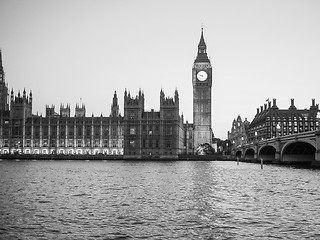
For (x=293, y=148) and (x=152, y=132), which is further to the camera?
(x=152, y=132)

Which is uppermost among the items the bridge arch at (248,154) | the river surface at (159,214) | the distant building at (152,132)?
the distant building at (152,132)

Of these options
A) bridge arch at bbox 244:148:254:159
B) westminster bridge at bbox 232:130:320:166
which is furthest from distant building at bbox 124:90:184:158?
westminster bridge at bbox 232:130:320:166

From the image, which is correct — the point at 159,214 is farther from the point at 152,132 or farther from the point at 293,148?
the point at 152,132

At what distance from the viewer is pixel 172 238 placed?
24.5 meters

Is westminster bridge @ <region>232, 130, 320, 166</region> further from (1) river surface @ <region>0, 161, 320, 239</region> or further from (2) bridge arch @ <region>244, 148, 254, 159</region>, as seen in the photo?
(1) river surface @ <region>0, 161, 320, 239</region>

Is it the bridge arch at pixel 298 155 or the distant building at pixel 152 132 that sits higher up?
the distant building at pixel 152 132

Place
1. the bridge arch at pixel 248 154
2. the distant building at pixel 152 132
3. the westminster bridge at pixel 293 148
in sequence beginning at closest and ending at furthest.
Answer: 1. the westminster bridge at pixel 293 148
2. the bridge arch at pixel 248 154
3. the distant building at pixel 152 132

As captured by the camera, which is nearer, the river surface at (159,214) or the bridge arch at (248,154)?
the river surface at (159,214)

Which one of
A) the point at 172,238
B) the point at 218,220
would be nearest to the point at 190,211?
the point at 218,220

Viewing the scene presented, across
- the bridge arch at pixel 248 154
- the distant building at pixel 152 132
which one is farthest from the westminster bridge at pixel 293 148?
the distant building at pixel 152 132

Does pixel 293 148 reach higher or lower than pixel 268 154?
higher

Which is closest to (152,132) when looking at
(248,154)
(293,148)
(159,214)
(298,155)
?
(248,154)

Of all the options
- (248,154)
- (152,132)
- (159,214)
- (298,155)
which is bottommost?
(159,214)

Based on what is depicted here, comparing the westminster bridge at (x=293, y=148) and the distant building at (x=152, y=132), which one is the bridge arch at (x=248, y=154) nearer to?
the westminster bridge at (x=293, y=148)
